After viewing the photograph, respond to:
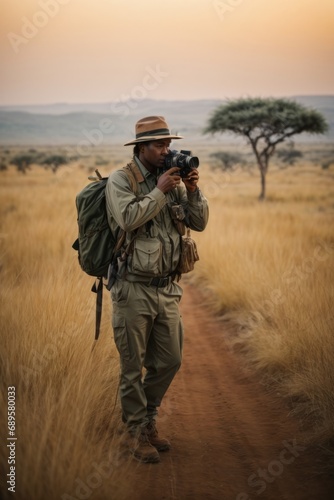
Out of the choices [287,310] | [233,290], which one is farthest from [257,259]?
[287,310]

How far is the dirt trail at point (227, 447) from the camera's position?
314 centimetres

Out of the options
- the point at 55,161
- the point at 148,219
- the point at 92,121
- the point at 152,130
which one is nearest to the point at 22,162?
the point at 55,161

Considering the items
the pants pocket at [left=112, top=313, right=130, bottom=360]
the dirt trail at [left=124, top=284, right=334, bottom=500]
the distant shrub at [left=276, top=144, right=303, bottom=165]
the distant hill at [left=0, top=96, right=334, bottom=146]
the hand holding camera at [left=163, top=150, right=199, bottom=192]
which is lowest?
the dirt trail at [left=124, top=284, right=334, bottom=500]

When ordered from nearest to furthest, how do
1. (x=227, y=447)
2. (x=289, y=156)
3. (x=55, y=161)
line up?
(x=227, y=447)
(x=55, y=161)
(x=289, y=156)

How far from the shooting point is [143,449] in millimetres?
3391

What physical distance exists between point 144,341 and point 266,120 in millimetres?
21371

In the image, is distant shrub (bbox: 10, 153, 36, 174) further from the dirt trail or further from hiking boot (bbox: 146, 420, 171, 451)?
hiking boot (bbox: 146, 420, 171, 451)

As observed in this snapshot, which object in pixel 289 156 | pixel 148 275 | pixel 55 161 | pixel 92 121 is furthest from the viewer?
pixel 92 121

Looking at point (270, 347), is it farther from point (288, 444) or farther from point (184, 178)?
point (184, 178)

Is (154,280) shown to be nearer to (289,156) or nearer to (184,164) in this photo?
(184,164)

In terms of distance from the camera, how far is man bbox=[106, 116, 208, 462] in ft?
10.6

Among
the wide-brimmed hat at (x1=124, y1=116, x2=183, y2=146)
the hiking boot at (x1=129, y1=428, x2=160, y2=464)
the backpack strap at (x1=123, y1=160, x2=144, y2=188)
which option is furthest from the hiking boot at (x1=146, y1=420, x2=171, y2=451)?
the wide-brimmed hat at (x1=124, y1=116, x2=183, y2=146)

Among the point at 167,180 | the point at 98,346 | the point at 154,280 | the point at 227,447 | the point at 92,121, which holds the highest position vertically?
the point at 92,121

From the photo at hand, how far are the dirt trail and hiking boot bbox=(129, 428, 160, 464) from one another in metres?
0.05
